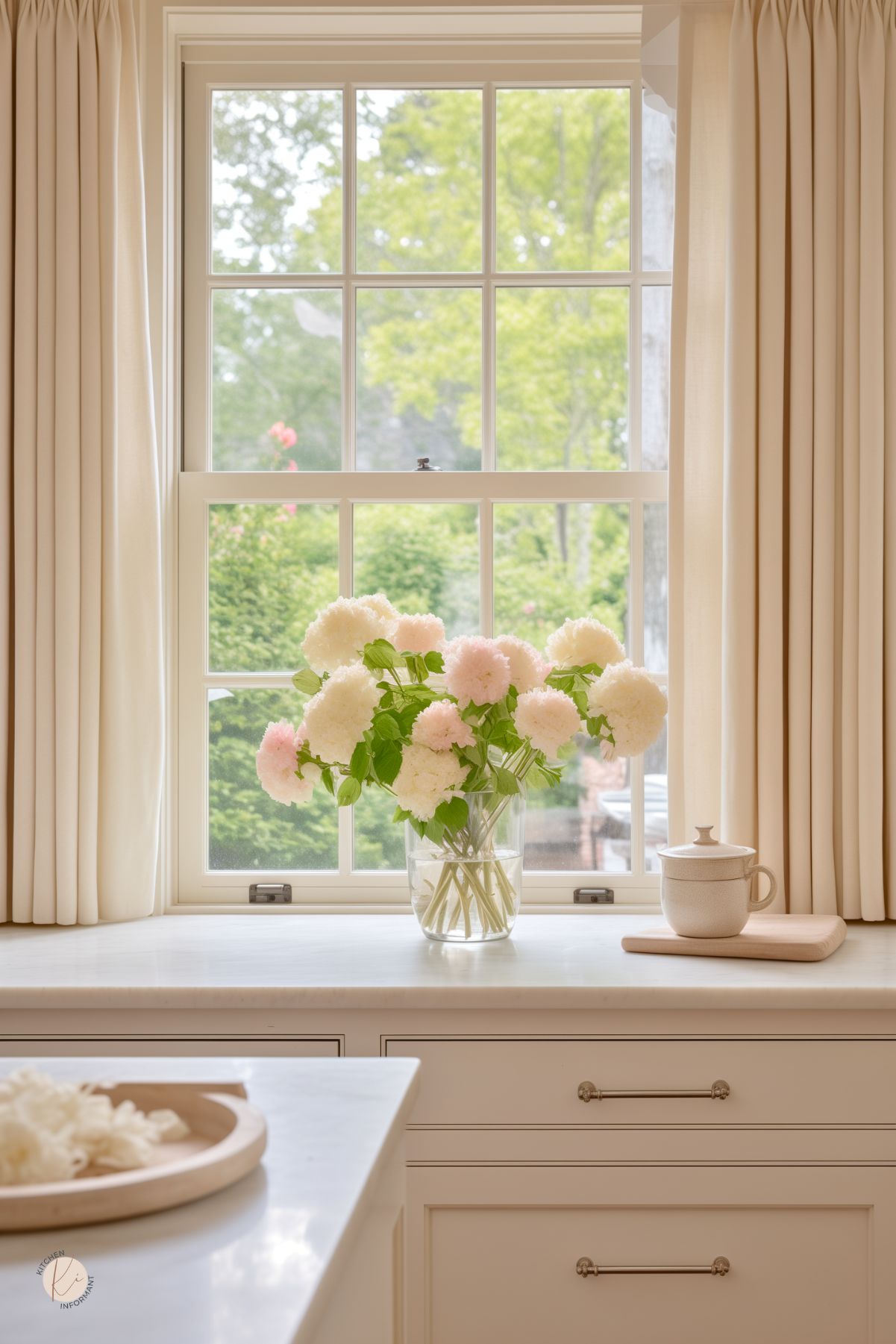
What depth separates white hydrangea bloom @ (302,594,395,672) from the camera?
75.7 inches

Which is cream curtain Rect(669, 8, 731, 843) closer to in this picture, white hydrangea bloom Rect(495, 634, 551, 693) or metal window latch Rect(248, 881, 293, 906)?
white hydrangea bloom Rect(495, 634, 551, 693)

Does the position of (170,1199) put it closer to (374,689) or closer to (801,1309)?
(374,689)

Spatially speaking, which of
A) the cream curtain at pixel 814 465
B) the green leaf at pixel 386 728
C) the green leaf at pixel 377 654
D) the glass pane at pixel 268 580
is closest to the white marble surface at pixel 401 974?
the cream curtain at pixel 814 465

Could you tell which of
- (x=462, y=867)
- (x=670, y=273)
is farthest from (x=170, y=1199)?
(x=670, y=273)

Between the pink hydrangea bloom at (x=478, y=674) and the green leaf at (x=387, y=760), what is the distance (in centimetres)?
13

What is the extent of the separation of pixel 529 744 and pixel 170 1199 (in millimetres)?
1197

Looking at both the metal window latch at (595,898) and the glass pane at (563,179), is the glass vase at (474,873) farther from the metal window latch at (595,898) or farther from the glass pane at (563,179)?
the glass pane at (563,179)

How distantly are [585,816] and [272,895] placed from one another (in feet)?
2.10

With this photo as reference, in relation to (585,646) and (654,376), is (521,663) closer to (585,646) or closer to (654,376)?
(585,646)

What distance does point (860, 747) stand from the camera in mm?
2146

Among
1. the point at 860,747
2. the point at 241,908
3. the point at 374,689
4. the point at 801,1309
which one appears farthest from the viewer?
the point at 241,908

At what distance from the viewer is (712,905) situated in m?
1.91

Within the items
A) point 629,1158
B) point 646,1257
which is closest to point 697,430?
point 629,1158

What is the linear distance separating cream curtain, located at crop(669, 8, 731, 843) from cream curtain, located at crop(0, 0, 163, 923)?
37.7 inches
